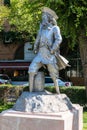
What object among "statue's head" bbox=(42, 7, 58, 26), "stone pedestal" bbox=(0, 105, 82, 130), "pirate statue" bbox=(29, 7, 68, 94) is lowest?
"stone pedestal" bbox=(0, 105, 82, 130)

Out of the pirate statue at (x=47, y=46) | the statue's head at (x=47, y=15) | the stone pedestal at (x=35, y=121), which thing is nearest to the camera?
the stone pedestal at (x=35, y=121)

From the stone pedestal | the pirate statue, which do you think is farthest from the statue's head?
the stone pedestal

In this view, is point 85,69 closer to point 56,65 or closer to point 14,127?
point 56,65

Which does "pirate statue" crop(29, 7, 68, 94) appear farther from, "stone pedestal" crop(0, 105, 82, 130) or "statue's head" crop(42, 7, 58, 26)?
"stone pedestal" crop(0, 105, 82, 130)

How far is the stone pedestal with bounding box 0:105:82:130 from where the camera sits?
9.00m

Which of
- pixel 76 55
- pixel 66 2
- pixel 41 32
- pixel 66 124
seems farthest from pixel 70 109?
pixel 76 55

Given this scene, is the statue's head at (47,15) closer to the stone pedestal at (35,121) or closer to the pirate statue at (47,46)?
the pirate statue at (47,46)

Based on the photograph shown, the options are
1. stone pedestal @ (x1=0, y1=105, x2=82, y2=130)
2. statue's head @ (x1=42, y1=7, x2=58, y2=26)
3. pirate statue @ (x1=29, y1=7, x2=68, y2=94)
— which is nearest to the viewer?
stone pedestal @ (x1=0, y1=105, x2=82, y2=130)

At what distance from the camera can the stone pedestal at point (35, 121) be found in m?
9.00

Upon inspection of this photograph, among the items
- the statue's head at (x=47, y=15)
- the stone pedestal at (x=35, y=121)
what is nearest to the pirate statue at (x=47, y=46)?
the statue's head at (x=47, y=15)

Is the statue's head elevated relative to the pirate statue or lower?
elevated

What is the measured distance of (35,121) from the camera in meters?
9.15

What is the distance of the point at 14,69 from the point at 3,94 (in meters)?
19.8

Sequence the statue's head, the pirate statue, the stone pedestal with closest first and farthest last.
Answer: the stone pedestal → the pirate statue → the statue's head
